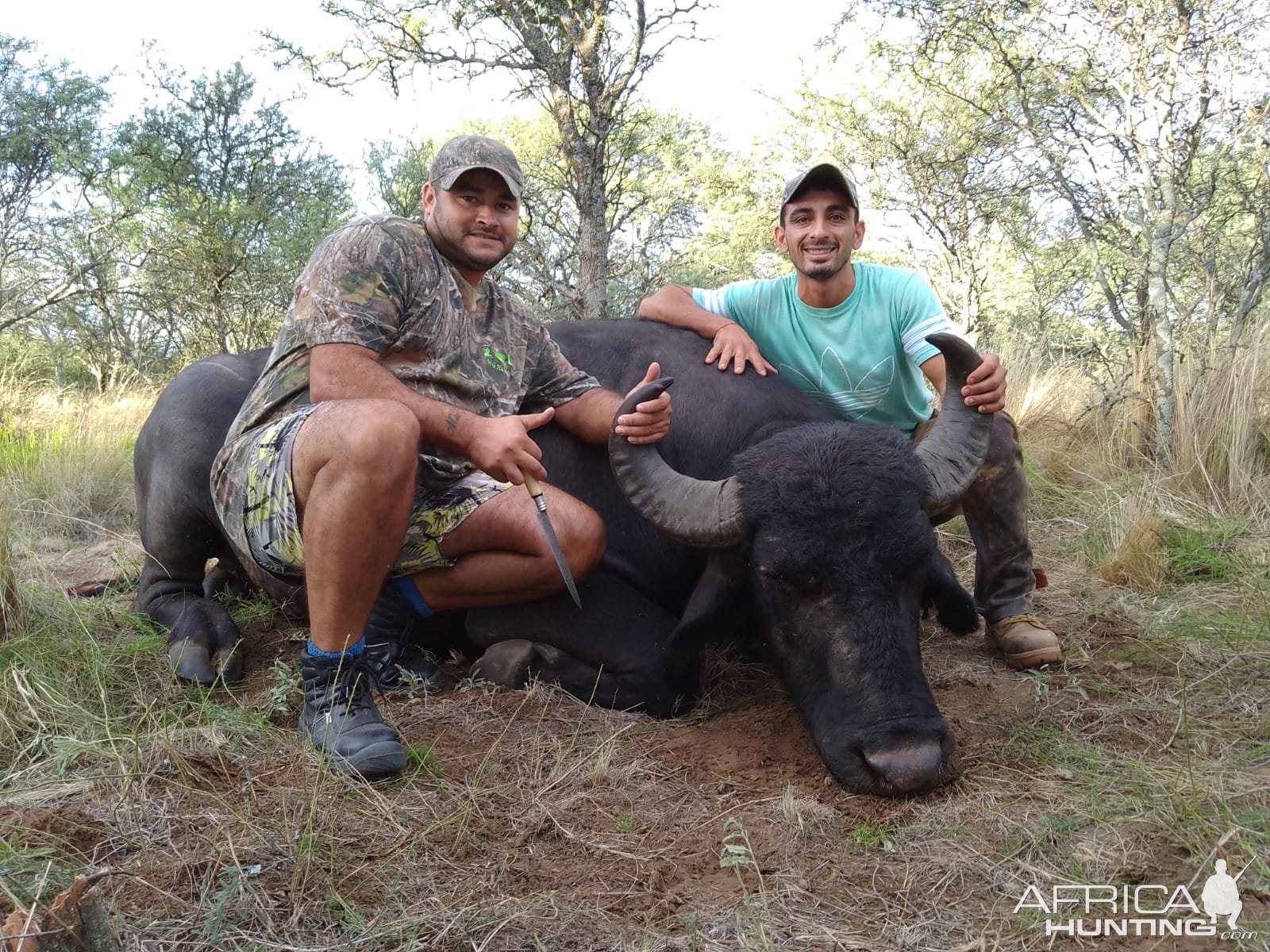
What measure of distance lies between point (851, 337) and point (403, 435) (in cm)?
248

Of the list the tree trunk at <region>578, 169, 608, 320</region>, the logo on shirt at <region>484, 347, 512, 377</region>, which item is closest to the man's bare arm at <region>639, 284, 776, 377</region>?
the logo on shirt at <region>484, 347, 512, 377</region>

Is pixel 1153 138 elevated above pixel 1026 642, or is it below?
above

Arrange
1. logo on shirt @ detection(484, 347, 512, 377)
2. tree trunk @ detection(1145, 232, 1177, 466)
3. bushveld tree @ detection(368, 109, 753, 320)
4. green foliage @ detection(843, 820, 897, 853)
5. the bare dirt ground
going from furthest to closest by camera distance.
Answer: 1. bushveld tree @ detection(368, 109, 753, 320)
2. tree trunk @ detection(1145, 232, 1177, 466)
3. logo on shirt @ detection(484, 347, 512, 377)
4. green foliage @ detection(843, 820, 897, 853)
5. the bare dirt ground

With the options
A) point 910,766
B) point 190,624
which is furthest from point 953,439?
point 190,624

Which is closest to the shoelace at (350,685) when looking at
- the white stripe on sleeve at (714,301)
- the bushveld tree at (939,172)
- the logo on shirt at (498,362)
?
the logo on shirt at (498,362)

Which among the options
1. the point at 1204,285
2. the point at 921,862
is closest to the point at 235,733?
the point at 921,862

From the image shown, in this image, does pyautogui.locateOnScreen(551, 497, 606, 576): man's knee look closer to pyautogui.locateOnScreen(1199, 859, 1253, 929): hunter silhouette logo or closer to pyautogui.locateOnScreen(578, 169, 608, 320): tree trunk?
pyautogui.locateOnScreen(1199, 859, 1253, 929): hunter silhouette logo

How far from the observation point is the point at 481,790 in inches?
109

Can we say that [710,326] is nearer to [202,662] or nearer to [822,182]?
[822,182]

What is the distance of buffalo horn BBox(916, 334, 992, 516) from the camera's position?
11.3ft

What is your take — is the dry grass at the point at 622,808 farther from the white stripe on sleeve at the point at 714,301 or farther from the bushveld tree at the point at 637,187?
the bushveld tree at the point at 637,187

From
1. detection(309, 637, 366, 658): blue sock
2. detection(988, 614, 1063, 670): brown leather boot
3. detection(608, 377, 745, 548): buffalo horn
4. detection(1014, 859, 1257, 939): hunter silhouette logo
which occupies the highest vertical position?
detection(608, 377, 745, 548): buffalo horn

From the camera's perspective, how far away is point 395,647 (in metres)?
3.85

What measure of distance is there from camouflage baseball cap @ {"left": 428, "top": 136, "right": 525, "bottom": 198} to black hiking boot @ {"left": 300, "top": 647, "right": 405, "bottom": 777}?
2.03m
